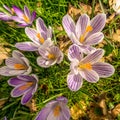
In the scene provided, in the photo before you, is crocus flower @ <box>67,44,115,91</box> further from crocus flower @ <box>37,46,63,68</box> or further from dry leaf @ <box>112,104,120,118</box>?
dry leaf @ <box>112,104,120,118</box>

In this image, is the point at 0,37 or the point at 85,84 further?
the point at 0,37

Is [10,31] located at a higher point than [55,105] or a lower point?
higher

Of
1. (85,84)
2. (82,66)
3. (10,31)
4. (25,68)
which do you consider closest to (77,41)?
(82,66)

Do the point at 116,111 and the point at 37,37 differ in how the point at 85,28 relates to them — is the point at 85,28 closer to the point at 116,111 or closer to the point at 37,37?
the point at 37,37

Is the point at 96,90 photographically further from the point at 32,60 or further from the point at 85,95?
the point at 32,60

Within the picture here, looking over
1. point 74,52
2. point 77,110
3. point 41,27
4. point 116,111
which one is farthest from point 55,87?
point 74,52

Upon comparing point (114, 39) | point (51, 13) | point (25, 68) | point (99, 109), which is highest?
point (51, 13)

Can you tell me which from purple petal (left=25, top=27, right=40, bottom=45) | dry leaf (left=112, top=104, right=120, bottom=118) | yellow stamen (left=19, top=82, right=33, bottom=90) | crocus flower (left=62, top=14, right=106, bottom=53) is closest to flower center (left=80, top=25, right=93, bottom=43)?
crocus flower (left=62, top=14, right=106, bottom=53)
